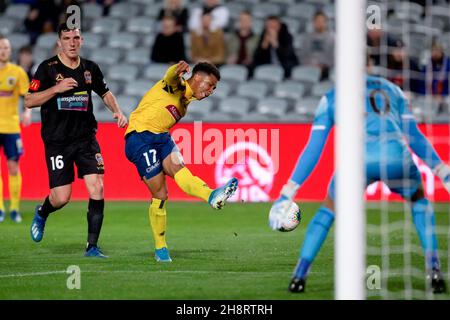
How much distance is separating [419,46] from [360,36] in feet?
32.9

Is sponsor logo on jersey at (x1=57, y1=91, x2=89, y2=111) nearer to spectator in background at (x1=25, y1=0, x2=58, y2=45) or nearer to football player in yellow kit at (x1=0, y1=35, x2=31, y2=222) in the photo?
football player in yellow kit at (x1=0, y1=35, x2=31, y2=222)

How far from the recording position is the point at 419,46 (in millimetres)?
15500

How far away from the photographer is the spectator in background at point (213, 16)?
16.7 m

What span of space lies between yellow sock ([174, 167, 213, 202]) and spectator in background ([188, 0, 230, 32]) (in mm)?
7802

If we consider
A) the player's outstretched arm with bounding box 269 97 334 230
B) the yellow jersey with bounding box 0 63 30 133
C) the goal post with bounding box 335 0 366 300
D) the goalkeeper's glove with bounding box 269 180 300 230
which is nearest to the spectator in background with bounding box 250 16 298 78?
the yellow jersey with bounding box 0 63 30 133

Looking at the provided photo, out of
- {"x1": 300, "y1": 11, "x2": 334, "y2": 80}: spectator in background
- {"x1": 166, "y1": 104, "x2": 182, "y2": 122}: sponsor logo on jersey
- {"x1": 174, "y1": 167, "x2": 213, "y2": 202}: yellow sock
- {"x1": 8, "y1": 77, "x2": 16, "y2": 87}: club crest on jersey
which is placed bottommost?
{"x1": 174, "y1": 167, "x2": 213, "y2": 202}: yellow sock

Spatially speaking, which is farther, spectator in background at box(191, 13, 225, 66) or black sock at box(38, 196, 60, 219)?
spectator in background at box(191, 13, 225, 66)

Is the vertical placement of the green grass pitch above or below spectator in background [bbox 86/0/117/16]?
below

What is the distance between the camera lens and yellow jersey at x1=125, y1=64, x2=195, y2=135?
30.4 ft

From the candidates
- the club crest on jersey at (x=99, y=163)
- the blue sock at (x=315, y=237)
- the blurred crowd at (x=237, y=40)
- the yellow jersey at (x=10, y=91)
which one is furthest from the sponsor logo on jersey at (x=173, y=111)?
the blurred crowd at (x=237, y=40)

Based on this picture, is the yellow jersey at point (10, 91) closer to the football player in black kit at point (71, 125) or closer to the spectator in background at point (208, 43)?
the football player in black kit at point (71, 125)

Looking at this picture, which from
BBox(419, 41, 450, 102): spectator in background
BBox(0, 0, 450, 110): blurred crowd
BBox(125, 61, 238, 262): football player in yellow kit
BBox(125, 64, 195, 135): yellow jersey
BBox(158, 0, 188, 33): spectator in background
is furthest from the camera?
BBox(158, 0, 188, 33): spectator in background

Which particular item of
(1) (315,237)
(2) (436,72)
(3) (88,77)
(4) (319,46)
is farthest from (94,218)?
(4) (319,46)

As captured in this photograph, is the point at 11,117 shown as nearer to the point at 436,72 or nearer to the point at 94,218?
the point at 94,218
